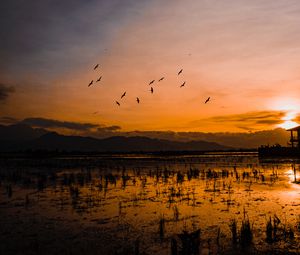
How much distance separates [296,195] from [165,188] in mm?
8808

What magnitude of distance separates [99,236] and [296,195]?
544 inches

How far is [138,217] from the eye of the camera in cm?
1528

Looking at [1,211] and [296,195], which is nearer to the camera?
[1,211]

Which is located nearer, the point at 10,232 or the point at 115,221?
the point at 10,232

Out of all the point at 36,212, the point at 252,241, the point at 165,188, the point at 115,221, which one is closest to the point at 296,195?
the point at 165,188

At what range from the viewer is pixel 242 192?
22281 mm

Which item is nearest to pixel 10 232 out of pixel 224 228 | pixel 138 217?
pixel 138 217

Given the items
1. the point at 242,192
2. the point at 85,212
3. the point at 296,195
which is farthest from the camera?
the point at 242,192

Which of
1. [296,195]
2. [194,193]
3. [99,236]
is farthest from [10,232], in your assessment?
[296,195]

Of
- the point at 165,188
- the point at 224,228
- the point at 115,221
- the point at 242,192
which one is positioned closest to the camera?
the point at 224,228

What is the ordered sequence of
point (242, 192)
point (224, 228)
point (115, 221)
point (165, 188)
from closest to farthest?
1. point (224, 228)
2. point (115, 221)
3. point (242, 192)
4. point (165, 188)

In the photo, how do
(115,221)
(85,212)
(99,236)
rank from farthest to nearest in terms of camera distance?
(85,212), (115,221), (99,236)

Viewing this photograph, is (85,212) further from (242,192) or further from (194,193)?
(242,192)

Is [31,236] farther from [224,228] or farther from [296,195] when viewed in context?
[296,195]
